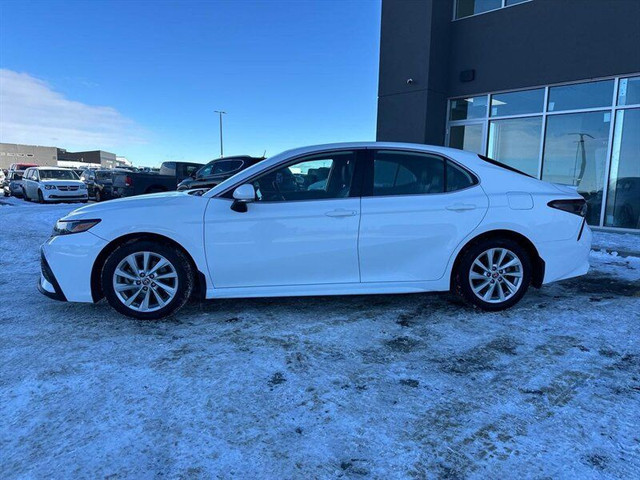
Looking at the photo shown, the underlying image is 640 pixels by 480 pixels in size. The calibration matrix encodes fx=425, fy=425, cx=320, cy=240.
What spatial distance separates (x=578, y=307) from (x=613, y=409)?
196 centimetres

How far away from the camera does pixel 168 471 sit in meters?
1.89

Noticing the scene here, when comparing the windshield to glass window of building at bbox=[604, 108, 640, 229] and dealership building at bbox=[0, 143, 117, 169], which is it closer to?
glass window of building at bbox=[604, 108, 640, 229]

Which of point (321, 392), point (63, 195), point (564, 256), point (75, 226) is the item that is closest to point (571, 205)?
point (564, 256)

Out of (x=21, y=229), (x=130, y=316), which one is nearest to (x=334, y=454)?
(x=130, y=316)

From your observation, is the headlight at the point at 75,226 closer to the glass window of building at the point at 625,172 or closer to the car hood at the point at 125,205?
the car hood at the point at 125,205

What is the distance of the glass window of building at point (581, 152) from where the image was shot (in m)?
9.09

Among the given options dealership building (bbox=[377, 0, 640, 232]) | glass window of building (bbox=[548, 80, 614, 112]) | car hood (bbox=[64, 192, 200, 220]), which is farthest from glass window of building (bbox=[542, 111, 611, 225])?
car hood (bbox=[64, 192, 200, 220])

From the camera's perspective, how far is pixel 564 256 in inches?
156

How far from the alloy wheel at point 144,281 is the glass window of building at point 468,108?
380 inches

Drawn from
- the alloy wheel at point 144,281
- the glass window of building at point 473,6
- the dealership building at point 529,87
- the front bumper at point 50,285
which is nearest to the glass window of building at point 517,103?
the dealership building at point 529,87

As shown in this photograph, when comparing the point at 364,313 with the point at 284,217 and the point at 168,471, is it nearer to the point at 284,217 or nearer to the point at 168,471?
the point at 284,217

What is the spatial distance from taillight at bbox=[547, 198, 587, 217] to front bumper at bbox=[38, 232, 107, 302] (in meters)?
4.00

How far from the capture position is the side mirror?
354cm

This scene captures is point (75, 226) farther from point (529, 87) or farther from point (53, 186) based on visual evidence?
point (53, 186)
